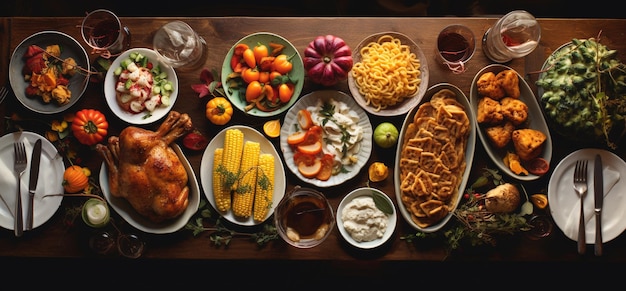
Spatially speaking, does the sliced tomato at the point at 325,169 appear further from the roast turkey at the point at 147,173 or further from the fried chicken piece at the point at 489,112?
the fried chicken piece at the point at 489,112

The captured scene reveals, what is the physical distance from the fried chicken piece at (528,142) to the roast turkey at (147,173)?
222cm

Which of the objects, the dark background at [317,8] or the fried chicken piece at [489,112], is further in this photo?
the dark background at [317,8]

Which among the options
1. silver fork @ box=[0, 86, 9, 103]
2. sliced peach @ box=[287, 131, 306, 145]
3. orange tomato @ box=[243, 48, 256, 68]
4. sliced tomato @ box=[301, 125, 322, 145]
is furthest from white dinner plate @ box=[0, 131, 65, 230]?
sliced tomato @ box=[301, 125, 322, 145]

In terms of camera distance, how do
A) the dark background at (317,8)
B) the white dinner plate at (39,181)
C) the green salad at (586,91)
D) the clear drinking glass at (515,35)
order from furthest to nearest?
the dark background at (317,8) < the white dinner plate at (39,181) < the clear drinking glass at (515,35) < the green salad at (586,91)

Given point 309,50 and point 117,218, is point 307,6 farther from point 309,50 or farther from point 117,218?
point 117,218

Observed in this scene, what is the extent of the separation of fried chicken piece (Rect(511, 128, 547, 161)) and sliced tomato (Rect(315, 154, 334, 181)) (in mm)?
1233

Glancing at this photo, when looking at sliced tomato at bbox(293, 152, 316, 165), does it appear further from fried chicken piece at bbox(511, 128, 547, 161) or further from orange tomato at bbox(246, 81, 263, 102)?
fried chicken piece at bbox(511, 128, 547, 161)

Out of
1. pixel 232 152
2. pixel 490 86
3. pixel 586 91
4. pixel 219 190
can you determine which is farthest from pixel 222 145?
pixel 586 91

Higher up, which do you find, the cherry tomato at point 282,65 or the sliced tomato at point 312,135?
the cherry tomato at point 282,65

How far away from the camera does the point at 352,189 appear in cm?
320

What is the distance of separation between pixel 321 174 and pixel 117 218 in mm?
1434

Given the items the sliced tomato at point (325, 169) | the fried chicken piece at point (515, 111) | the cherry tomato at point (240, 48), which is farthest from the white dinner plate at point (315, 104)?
the fried chicken piece at point (515, 111)

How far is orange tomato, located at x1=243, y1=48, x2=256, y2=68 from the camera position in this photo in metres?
Answer: 3.12

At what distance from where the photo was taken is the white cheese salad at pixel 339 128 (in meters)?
3.11
